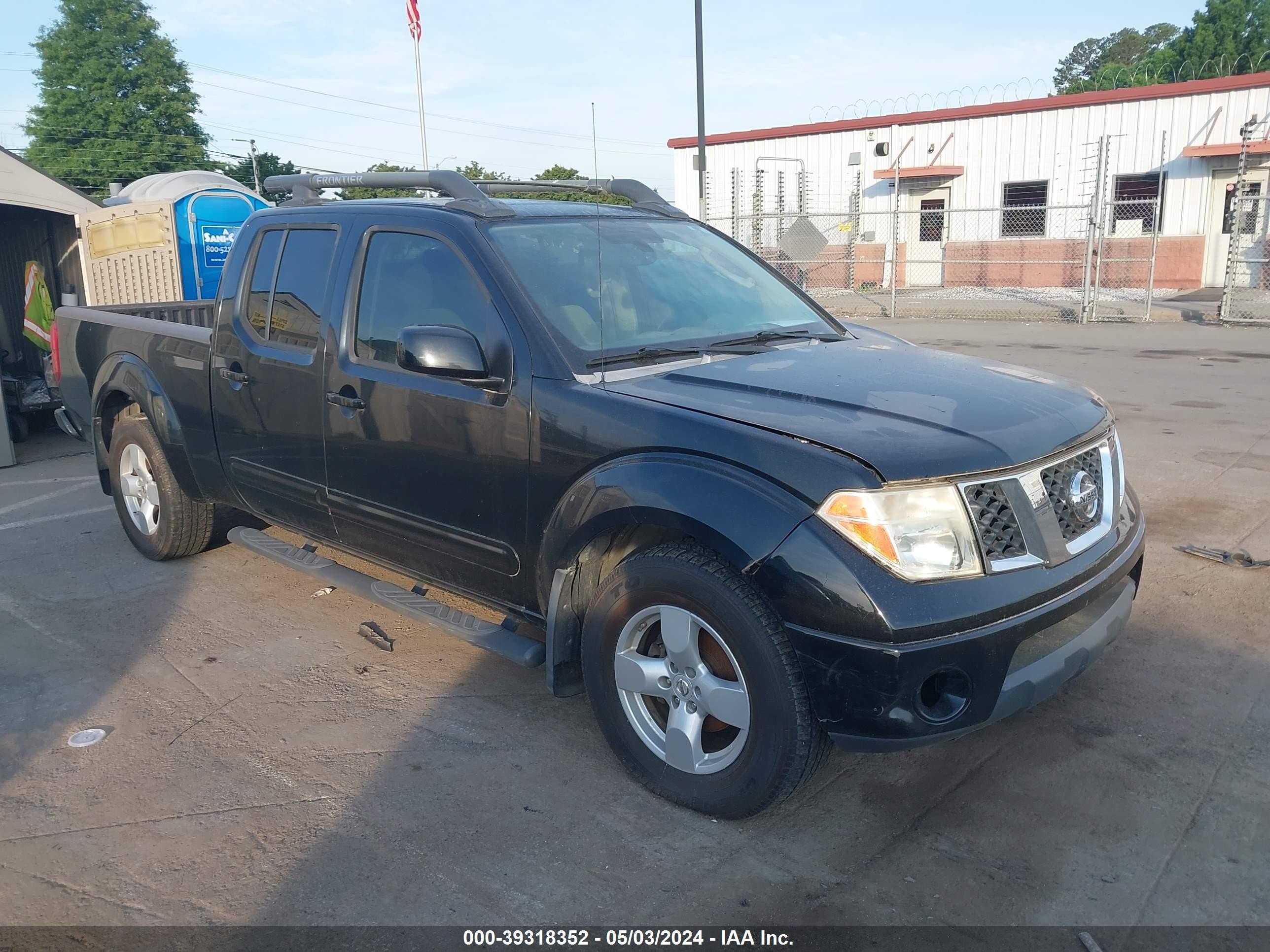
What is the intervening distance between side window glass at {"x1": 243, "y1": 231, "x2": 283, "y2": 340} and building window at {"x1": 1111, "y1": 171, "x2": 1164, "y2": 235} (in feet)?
71.2

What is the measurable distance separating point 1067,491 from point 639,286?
177 centimetres

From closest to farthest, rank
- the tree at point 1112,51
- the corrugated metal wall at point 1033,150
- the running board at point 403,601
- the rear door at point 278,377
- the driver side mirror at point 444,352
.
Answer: the driver side mirror at point 444,352 < the running board at point 403,601 < the rear door at point 278,377 < the corrugated metal wall at point 1033,150 < the tree at point 1112,51

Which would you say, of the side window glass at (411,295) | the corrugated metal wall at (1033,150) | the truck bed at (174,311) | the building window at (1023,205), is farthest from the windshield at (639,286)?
the building window at (1023,205)

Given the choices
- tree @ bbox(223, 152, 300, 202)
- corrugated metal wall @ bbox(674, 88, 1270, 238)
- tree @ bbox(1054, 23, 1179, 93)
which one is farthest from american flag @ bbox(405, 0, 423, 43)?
tree @ bbox(1054, 23, 1179, 93)

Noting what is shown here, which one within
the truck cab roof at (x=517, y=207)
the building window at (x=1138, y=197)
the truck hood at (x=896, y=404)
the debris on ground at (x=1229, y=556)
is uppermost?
the building window at (x=1138, y=197)

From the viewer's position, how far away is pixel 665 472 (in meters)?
3.05

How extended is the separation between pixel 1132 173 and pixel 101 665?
78.0ft

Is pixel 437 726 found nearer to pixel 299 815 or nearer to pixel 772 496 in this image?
→ pixel 299 815

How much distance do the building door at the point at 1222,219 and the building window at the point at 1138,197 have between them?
1026mm

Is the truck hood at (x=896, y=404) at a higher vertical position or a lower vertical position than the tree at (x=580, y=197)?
lower

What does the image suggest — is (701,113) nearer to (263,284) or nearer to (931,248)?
(931,248)

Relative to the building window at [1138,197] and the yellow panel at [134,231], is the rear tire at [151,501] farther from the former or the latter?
the building window at [1138,197]

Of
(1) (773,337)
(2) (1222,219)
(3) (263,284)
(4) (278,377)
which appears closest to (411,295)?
(4) (278,377)

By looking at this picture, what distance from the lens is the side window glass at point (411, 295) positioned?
374 centimetres
